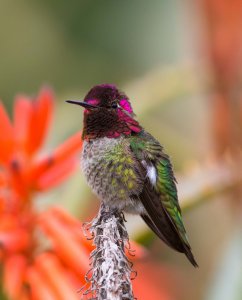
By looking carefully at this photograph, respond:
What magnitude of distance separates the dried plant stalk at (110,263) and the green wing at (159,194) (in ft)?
0.55

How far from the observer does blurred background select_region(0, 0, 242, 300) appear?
10.2 ft

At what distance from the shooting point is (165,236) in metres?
2.11

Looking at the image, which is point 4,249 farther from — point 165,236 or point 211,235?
point 211,235

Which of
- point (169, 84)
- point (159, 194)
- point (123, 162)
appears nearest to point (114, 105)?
point (123, 162)

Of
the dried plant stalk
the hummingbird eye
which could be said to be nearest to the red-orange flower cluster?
the hummingbird eye

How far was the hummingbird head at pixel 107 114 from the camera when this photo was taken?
2.16 m

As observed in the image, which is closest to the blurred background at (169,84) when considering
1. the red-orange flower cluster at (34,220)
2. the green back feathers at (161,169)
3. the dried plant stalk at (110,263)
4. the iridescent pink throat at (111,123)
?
the red-orange flower cluster at (34,220)

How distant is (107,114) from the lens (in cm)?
221

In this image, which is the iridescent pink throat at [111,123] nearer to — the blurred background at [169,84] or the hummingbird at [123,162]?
the hummingbird at [123,162]

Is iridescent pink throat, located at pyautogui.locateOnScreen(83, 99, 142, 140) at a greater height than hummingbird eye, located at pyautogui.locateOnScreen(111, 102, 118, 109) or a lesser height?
lesser

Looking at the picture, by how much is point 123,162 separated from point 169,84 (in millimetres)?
1378

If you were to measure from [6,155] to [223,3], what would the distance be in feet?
4.33

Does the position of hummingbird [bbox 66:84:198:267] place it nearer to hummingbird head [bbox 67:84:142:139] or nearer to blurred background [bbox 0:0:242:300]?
hummingbird head [bbox 67:84:142:139]

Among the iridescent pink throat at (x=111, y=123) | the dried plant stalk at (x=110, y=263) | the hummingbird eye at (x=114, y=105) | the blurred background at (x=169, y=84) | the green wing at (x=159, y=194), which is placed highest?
the blurred background at (x=169, y=84)
